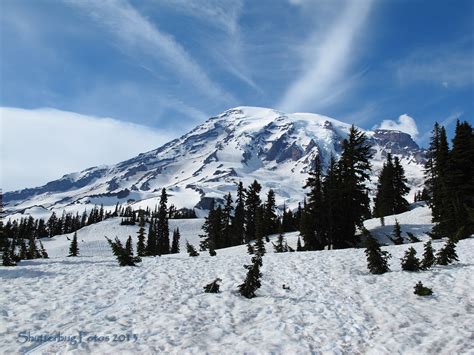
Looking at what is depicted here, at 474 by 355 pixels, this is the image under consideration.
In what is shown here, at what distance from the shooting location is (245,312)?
11094 mm

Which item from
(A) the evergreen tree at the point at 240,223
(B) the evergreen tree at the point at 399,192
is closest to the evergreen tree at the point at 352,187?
(B) the evergreen tree at the point at 399,192

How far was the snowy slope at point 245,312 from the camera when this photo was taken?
8484 mm

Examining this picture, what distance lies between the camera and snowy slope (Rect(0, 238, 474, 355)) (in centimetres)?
848

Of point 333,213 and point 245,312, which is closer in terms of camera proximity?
point 245,312

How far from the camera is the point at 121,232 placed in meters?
131

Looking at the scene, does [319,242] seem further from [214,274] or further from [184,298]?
[184,298]

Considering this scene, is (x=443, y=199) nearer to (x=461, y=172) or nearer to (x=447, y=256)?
(x=461, y=172)

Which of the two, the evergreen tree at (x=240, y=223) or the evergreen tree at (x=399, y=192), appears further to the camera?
the evergreen tree at (x=240, y=223)

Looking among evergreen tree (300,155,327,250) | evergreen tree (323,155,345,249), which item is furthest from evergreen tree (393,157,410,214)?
evergreen tree (323,155,345,249)

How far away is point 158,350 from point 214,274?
8.88m

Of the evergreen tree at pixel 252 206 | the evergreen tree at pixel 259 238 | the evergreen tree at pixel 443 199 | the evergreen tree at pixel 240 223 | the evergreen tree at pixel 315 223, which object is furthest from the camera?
the evergreen tree at pixel 240 223

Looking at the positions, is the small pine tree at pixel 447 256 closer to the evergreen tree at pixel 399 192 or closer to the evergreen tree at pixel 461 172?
the evergreen tree at pixel 461 172

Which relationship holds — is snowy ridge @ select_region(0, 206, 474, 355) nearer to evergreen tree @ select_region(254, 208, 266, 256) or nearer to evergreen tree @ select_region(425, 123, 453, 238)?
evergreen tree @ select_region(254, 208, 266, 256)

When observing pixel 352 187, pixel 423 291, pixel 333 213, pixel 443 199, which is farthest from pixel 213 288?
pixel 443 199
